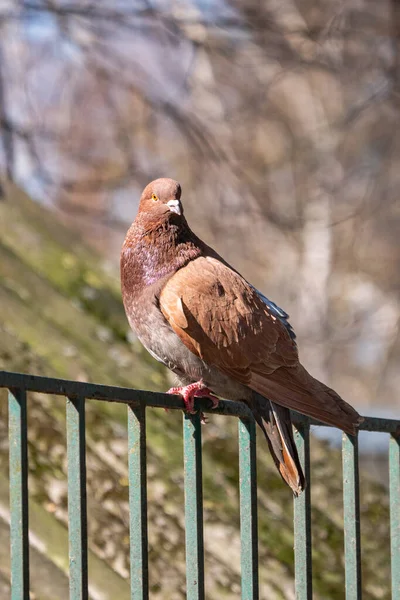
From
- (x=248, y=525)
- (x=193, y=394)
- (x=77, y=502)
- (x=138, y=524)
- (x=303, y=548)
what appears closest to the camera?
(x=77, y=502)

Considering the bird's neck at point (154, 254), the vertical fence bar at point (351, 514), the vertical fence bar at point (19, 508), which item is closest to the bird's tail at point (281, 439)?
the vertical fence bar at point (351, 514)

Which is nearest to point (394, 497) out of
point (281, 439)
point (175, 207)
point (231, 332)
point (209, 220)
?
point (281, 439)

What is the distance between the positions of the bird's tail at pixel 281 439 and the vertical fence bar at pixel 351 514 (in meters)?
0.12

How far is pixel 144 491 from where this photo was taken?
7.13 ft

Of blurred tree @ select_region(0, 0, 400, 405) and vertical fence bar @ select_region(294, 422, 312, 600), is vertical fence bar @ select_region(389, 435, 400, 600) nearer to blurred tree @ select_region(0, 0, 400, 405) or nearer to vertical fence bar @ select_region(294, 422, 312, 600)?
vertical fence bar @ select_region(294, 422, 312, 600)

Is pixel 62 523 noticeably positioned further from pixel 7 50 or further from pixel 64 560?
pixel 7 50

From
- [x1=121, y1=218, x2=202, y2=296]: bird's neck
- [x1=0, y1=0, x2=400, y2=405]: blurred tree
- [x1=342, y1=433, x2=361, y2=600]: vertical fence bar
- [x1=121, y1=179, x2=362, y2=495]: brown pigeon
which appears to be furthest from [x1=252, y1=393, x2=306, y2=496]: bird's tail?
[x1=0, y1=0, x2=400, y2=405]: blurred tree

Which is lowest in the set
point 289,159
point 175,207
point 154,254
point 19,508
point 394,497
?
point 19,508

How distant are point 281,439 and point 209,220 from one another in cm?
1455

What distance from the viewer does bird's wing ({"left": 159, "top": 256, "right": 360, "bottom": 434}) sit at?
2.88 meters

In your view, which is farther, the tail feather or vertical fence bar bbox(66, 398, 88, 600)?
the tail feather

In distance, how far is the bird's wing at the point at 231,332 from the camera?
2.88 m

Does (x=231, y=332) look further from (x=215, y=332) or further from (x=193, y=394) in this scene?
(x=193, y=394)

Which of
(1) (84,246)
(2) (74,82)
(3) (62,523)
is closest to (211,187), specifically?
(2) (74,82)
